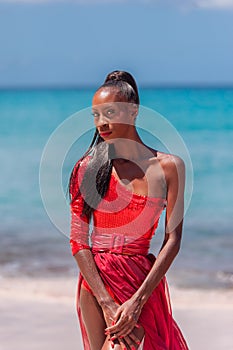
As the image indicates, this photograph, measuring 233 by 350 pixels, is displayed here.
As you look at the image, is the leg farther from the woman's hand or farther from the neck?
the neck

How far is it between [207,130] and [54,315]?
1039 inches

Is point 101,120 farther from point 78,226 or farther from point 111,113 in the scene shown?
point 78,226

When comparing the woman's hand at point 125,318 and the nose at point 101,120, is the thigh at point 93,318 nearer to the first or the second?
the woman's hand at point 125,318

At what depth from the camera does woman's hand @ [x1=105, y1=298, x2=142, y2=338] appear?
11.9 ft

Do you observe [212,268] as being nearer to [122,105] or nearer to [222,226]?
[222,226]

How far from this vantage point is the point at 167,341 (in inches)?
151

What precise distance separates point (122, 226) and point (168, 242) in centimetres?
18

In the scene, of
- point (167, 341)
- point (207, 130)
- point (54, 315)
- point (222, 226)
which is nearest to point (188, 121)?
point (207, 130)

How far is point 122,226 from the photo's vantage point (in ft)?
12.3

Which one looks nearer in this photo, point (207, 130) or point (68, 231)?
point (68, 231)

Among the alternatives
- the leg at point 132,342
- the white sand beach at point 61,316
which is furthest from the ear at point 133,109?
the white sand beach at point 61,316

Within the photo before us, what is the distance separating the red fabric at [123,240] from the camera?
3.72 m

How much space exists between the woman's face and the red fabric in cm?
21

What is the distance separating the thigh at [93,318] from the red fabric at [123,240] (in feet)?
0.17
